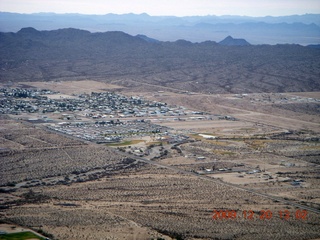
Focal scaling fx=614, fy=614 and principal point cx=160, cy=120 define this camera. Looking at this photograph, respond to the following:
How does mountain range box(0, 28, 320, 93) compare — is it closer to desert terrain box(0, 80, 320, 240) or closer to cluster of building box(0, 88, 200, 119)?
cluster of building box(0, 88, 200, 119)

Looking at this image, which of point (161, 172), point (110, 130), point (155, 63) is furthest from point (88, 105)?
point (155, 63)

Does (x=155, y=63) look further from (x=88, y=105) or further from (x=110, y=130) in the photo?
(x=110, y=130)

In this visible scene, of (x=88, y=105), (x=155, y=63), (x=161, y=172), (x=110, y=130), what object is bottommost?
(x=161, y=172)

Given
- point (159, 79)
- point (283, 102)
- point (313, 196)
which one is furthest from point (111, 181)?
point (159, 79)

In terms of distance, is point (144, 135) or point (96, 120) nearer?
point (144, 135)

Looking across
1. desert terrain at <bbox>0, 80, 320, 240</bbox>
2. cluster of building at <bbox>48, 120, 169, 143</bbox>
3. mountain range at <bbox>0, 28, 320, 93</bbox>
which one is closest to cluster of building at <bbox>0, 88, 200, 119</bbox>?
desert terrain at <bbox>0, 80, 320, 240</bbox>

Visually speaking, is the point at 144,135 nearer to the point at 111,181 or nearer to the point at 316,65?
the point at 111,181

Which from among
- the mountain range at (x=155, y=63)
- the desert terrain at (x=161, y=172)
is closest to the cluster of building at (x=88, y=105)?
the desert terrain at (x=161, y=172)
